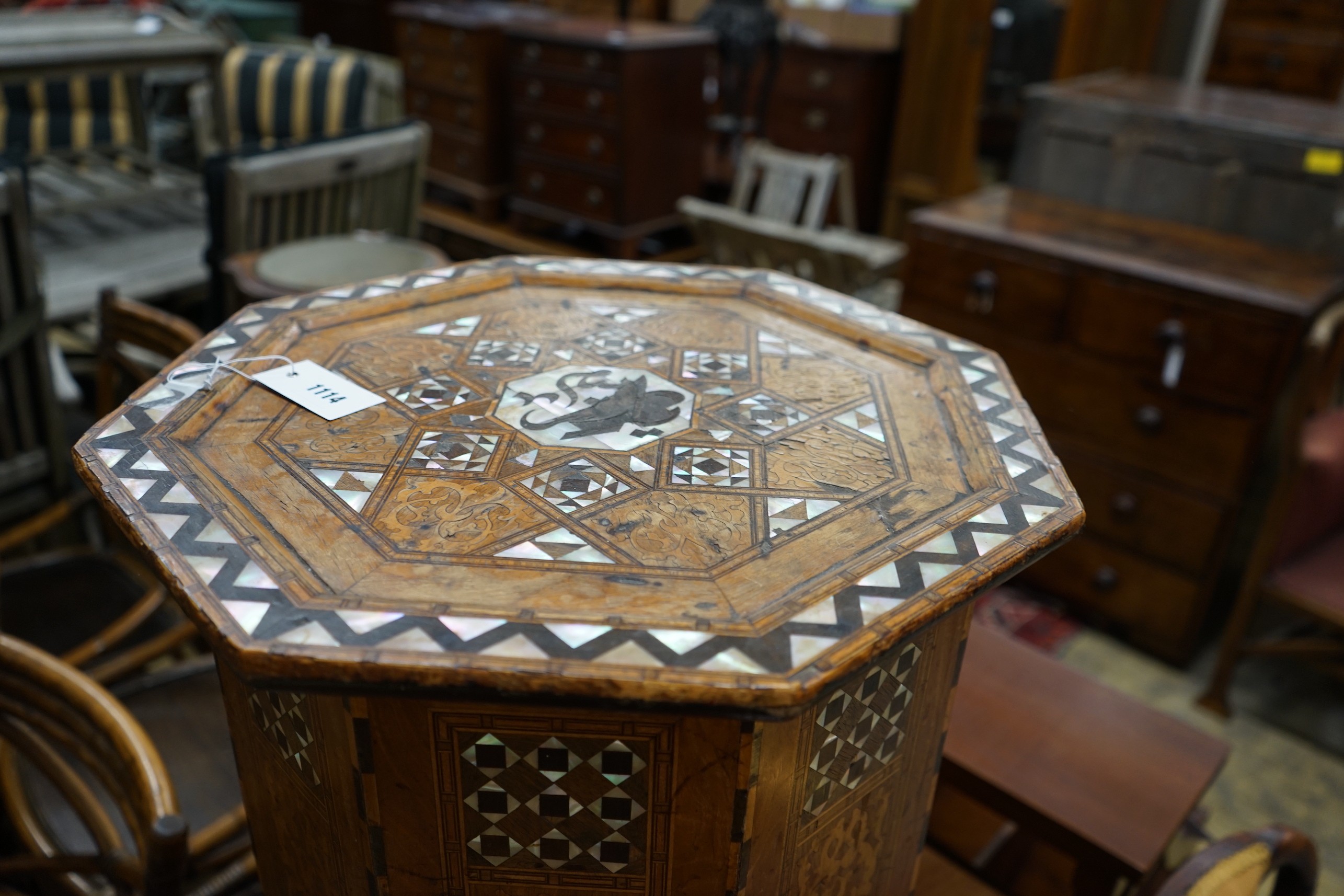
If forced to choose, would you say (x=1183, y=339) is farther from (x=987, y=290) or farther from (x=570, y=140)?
(x=570, y=140)

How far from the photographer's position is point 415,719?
2.91 feet

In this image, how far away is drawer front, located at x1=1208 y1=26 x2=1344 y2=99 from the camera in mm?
3334

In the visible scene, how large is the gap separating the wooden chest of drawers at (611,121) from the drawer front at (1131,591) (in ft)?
7.42

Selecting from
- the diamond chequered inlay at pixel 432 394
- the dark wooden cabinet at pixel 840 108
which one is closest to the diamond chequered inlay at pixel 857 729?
the diamond chequered inlay at pixel 432 394

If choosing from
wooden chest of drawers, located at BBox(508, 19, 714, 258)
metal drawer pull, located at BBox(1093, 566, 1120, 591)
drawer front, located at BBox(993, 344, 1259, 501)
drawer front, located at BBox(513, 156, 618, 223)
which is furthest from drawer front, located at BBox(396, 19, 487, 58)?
metal drawer pull, located at BBox(1093, 566, 1120, 591)

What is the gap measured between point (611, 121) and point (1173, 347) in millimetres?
2427

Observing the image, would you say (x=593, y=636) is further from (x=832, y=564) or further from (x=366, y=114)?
(x=366, y=114)

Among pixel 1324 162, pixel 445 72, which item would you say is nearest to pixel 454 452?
pixel 1324 162

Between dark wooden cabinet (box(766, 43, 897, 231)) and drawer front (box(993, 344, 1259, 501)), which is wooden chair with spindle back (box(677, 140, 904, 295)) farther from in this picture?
drawer front (box(993, 344, 1259, 501))

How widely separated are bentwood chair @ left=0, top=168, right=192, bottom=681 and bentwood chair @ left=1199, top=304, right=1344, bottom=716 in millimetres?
2327

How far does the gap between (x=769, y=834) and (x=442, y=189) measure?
4.74 m

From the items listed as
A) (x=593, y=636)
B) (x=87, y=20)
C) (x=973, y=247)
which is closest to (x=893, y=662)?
(x=593, y=636)

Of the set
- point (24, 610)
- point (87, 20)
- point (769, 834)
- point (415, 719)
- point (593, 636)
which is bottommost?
point (24, 610)

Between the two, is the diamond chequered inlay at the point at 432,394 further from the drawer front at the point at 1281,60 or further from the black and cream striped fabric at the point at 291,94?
the drawer front at the point at 1281,60
